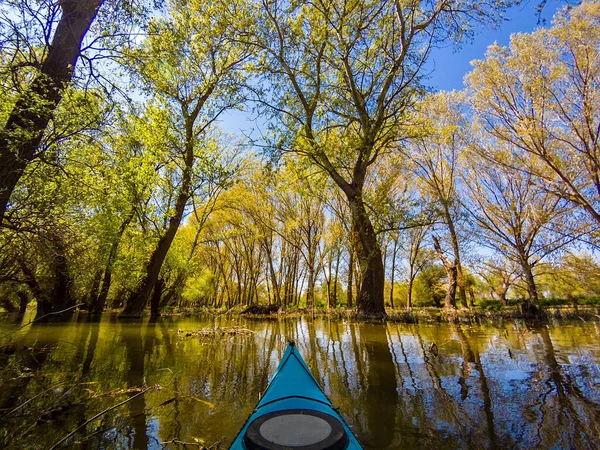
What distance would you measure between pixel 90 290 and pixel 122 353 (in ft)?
46.4

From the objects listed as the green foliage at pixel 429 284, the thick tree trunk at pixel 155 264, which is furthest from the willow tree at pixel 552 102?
the green foliage at pixel 429 284

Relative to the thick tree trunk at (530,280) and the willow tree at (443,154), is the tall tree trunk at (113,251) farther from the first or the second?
the thick tree trunk at (530,280)

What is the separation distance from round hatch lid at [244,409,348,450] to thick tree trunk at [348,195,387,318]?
1061 cm

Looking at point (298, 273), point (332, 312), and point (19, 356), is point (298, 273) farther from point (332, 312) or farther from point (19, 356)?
point (19, 356)

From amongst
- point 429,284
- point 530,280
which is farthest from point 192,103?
point 429,284

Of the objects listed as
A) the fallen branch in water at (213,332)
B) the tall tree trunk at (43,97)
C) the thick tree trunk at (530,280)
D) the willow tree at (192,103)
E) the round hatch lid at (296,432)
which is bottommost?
the fallen branch in water at (213,332)

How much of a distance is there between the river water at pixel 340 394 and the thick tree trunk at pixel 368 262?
5285mm

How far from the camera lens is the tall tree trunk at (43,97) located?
443 centimetres

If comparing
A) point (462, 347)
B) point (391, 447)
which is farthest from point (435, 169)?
point (391, 447)

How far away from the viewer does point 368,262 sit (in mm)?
12508

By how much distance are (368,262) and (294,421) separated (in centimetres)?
1088

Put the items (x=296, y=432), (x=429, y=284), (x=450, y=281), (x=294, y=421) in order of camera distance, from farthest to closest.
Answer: (x=429, y=284)
(x=450, y=281)
(x=294, y=421)
(x=296, y=432)

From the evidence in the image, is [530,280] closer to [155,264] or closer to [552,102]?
[552,102]

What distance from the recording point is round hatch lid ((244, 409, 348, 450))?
170cm
